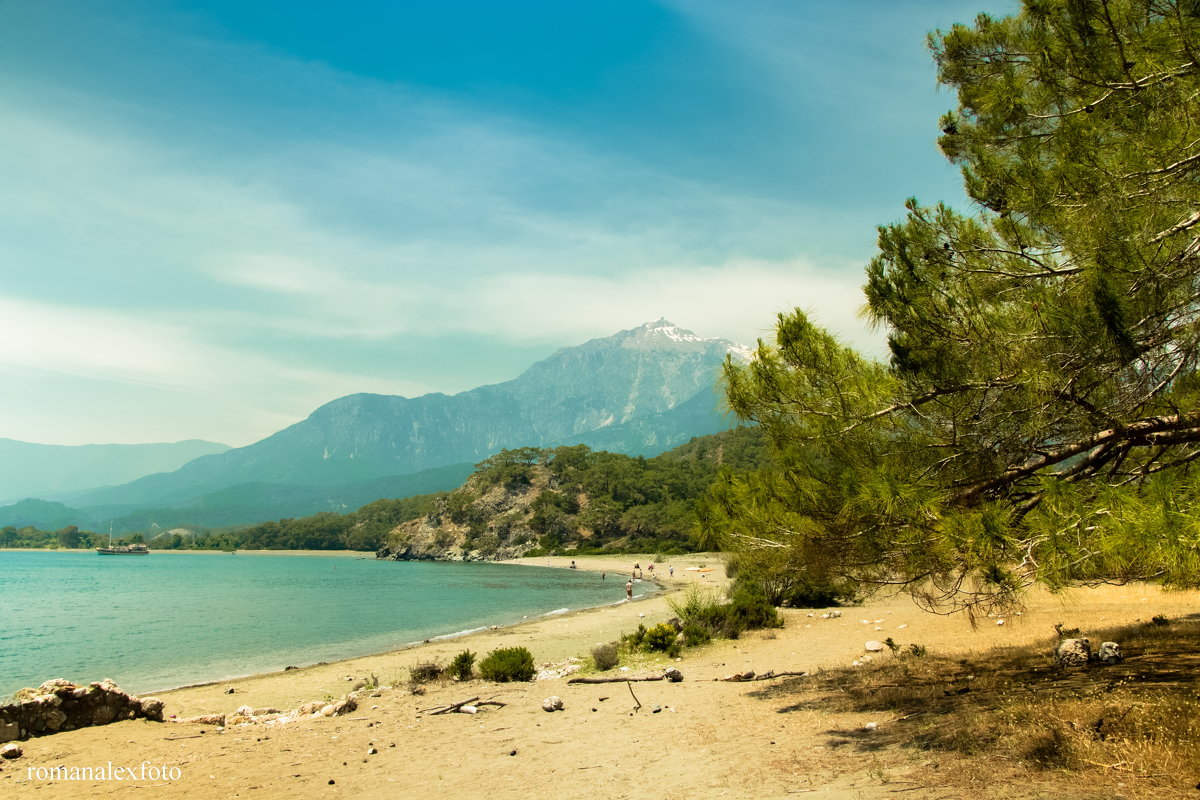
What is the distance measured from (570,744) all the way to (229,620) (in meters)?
28.9

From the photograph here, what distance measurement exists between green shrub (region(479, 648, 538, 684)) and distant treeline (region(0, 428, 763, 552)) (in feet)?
163

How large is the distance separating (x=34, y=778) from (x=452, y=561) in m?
93.6

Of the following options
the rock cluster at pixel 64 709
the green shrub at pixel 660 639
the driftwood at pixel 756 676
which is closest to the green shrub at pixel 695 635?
the green shrub at pixel 660 639

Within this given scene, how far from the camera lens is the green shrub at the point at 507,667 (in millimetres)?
11992

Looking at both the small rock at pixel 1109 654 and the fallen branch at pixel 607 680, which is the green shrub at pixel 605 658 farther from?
the small rock at pixel 1109 654

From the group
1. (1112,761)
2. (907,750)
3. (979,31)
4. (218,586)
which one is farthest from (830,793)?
(218,586)

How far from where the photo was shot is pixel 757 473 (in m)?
7.37

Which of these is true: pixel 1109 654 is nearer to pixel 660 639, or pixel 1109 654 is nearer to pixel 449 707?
pixel 660 639

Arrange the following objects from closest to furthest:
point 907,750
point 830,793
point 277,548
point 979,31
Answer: point 830,793 < point 907,750 < point 979,31 < point 277,548

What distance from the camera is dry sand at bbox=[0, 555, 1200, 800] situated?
5.36 meters

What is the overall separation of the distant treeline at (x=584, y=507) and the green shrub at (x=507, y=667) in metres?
49.8

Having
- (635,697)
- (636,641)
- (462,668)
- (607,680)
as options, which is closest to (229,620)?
(462,668)

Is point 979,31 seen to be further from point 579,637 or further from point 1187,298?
point 579,637

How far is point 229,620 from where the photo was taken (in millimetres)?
30062
